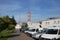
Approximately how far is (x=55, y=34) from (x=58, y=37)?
919 mm

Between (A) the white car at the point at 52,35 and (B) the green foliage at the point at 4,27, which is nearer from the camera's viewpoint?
(A) the white car at the point at 52,35

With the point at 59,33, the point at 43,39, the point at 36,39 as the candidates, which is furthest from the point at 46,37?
the point at 36,39

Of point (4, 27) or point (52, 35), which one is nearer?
point (52, 35)

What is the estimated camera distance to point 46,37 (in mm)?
18141

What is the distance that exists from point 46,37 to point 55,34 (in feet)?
4.58

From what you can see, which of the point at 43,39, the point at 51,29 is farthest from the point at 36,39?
the point at 43,39

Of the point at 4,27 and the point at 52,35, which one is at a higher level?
the point at 52,35

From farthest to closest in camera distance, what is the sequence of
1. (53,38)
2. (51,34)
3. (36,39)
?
(36,39), (51,34), (53,38)

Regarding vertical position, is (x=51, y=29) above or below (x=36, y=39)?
above

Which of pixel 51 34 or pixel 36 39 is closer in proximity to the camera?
pixel 51 34

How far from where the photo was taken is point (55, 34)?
19.1 meters

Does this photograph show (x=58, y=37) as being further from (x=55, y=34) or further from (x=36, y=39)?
(x=36, y=39)

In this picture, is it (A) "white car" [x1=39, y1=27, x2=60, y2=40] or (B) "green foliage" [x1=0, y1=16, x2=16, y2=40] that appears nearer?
(A) "white car" [x1=39, y1=27, x2=60, y2=40]

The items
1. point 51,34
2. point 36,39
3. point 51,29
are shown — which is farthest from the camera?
point 36,39
